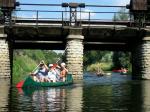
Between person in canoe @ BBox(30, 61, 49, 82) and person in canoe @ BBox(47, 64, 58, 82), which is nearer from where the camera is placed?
person in canoe @ BBox(30, 61, 49, 82)

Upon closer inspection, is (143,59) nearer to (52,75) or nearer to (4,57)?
(4,57)

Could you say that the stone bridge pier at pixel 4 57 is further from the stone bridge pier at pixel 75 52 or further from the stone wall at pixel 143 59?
the stone wall at pixel 143 59

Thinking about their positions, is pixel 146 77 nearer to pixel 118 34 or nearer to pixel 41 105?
pixel 118 34

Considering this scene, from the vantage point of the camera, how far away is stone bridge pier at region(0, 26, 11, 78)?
50.4m

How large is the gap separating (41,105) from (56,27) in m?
26.6

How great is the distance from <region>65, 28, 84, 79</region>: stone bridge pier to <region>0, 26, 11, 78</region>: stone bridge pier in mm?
5856

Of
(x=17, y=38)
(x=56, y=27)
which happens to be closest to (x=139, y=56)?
(x=56, y=27)

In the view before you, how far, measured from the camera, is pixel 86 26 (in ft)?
169

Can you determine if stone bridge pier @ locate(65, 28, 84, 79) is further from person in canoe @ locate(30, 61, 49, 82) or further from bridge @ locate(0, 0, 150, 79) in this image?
person in canoe @ locate(30, 61, 49, 82)

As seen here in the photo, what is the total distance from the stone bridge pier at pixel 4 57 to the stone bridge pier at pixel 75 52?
586 cm

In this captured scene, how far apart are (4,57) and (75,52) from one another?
6.96m

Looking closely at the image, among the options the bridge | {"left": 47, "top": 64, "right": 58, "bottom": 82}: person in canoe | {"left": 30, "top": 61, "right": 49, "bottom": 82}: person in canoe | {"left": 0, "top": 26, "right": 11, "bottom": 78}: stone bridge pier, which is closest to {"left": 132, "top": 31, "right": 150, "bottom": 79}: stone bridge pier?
the bridge

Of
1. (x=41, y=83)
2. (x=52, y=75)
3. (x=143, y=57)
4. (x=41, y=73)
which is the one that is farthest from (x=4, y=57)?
(x=143, y=57)

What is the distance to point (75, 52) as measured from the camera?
51281 mm
